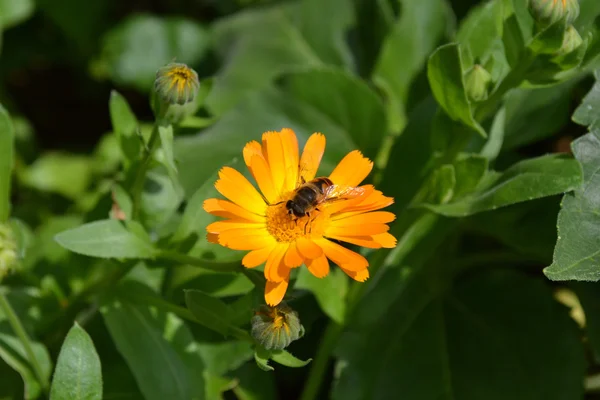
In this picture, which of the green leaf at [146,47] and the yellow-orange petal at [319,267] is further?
the green leaf at [146,47]

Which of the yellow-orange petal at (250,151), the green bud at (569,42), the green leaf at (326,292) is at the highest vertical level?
the yellow-orange petal at (250,151)

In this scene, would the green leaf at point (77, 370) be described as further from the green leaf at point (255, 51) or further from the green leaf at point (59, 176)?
the green leaf at point (59, 176)

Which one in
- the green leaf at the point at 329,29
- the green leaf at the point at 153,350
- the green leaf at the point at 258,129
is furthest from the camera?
the green leaf at the point at 329,29

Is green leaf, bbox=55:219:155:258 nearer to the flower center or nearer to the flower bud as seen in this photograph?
the flower center

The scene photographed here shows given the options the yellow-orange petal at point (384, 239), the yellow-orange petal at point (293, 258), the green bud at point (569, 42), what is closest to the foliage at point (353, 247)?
the green bud at point (569, 42)

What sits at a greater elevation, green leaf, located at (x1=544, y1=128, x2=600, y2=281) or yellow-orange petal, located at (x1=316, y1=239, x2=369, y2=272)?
yellow-orange petal, located at (x1=316, y1=239, x2=369, y2=272)

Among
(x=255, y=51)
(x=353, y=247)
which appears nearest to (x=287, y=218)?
(x=353, y=247)

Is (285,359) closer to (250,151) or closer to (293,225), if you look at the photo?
(293,225)

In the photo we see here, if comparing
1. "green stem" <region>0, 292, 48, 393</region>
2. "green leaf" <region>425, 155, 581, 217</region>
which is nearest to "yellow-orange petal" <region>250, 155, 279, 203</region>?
"green leaf" <region>425, 155, 581, 217</region>
